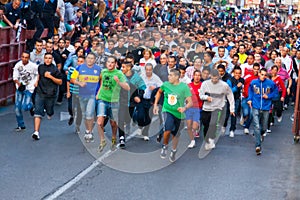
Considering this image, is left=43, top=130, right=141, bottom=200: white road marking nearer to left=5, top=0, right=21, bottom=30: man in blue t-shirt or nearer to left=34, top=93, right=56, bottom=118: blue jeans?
left=34, top=93, right=56, bottom=118: blue jeans

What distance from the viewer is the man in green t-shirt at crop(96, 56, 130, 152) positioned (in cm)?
1301

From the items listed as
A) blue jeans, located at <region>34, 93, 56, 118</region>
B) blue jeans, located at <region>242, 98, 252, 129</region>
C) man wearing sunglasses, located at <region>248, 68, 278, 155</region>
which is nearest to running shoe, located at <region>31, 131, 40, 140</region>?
blue jeans, located at <region>34, 93, 56, 118</region>

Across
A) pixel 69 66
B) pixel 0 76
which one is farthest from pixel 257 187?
pixel 0 76

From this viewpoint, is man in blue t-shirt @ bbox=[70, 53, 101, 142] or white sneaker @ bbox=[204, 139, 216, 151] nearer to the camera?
man in blue t-shirt @ bbox=[70, 53, 101, 142]

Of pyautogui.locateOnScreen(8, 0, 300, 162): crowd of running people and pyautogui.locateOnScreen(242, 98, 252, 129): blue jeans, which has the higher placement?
pyautogui.locateOnScreen(8, 0, 300, 162): crowd of running people

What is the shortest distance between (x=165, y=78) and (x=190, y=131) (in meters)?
1.84

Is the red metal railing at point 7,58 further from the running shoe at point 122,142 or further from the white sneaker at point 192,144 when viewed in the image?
the white sneaker at point 192,144

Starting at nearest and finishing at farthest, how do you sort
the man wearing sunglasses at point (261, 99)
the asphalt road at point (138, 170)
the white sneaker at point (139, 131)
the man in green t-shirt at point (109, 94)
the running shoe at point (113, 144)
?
the asphalt road at point (138, 170), the man in green t-shirt at point (109, 94), the running shoe at point (113, 144), the man wearing sunglasses at point (261, 99), the white sneaker at point (139, 131)

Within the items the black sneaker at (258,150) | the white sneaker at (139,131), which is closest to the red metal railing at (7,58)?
the white sneaker at (139,131)

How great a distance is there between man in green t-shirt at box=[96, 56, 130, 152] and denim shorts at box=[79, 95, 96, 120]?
0.38 metres

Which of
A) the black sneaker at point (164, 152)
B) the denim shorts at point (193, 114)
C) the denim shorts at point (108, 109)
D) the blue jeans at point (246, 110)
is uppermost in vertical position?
the denim shorts at point (108, 109)

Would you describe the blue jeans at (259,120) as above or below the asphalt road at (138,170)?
above

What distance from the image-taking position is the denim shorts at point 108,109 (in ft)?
42.8

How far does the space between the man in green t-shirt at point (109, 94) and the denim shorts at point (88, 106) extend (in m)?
0.38
